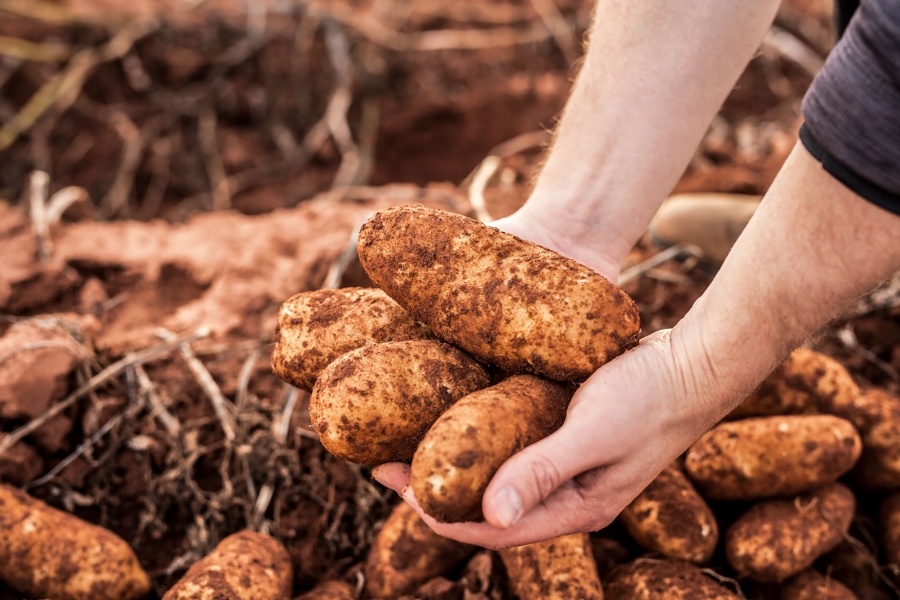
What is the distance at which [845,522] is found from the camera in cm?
158

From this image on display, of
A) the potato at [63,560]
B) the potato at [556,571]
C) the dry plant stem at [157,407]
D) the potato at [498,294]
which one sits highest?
the potato at [498,294]

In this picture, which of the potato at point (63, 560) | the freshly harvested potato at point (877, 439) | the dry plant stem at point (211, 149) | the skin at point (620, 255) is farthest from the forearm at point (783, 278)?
the dry plant stem at point (211, 149)

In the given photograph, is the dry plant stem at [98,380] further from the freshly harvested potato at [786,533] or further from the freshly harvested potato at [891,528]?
the freshly harvested potato at [891,528]

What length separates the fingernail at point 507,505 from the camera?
104 centimetres

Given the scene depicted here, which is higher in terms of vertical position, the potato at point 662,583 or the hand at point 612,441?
the hand at point 612,441

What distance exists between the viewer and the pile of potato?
4.07 feet

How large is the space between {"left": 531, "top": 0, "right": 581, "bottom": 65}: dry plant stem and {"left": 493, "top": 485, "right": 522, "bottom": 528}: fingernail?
447 cm

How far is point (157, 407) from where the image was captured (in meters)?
1.89

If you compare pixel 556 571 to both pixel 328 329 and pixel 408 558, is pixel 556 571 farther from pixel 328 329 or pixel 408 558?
pixel 328 329

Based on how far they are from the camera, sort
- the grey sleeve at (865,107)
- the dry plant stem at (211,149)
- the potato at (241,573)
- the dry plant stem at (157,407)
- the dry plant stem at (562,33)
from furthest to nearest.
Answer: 1. the dry plant stem at (562,33)
2. the dry plant stem at (211,149)
3. the dry plant stem at (157,407)
4. the potato at (241,573)
5. the grey sleeve at (865,107)

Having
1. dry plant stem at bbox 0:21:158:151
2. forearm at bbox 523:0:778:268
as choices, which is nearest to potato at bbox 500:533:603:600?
forearm at bbox 523:0:778:268

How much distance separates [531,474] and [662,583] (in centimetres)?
55

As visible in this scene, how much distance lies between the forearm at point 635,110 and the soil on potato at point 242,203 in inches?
10.9

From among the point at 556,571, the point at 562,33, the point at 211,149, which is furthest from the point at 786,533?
the point at 562,33
